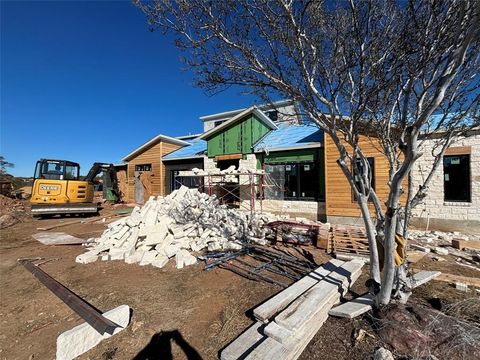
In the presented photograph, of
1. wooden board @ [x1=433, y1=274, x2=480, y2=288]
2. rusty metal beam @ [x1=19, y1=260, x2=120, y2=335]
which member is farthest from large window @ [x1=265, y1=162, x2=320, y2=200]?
rusty metal beam @ [x1=19, y1=260, x2=120, y2=335]

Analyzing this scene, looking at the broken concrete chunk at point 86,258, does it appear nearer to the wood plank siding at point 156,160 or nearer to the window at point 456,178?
the wood plank siding at point 156,160

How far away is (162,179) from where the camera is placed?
1812 centimetres

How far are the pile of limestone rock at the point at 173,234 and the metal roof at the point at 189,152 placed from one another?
7074mm

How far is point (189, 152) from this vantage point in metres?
17.4

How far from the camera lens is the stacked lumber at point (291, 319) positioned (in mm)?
2680

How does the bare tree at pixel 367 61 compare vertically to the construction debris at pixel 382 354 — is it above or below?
above

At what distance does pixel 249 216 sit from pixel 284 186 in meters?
3.65

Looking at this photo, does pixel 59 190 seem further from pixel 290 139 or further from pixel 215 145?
pixel 290 139

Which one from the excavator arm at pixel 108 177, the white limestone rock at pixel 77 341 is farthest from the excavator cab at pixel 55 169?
the white limestone rock at pixel 77 341

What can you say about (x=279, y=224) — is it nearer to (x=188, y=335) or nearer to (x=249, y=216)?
(x=249, y=216)

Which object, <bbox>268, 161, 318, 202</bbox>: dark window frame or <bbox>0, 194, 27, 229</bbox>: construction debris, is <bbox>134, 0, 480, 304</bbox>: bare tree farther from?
<bbox>0, 194, 27, 229</bbox>: construction debris

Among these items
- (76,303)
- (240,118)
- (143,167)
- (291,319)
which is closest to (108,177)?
(143,167)

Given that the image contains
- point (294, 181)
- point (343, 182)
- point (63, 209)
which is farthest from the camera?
point (63, 209)

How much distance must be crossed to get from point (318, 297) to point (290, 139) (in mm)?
10460
